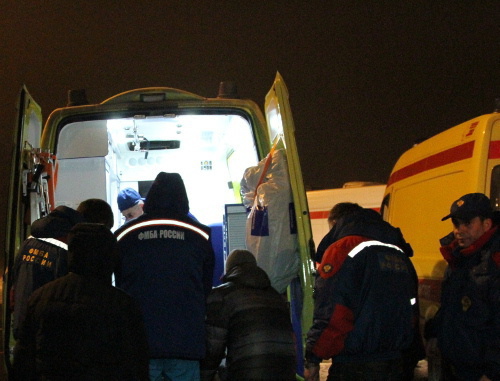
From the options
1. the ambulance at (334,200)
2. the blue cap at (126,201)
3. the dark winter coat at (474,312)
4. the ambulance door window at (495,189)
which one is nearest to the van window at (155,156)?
the blue cap at (126,201)

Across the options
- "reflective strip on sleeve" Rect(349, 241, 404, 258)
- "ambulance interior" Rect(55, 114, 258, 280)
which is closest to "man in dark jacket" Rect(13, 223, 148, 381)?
"reflective strip on sleeve" Rect(349, 241, 404, 258)

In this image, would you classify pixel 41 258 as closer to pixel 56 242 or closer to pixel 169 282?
pixel 56 242

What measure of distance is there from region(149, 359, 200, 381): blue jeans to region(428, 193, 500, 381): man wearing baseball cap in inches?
55.0

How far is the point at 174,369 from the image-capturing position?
3.16m

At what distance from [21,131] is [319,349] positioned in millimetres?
2189

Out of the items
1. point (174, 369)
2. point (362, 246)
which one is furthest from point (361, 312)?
point (174, 369)

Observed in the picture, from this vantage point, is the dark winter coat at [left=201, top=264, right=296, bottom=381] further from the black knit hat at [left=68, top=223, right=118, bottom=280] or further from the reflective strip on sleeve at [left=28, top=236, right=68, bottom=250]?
the reflective strip on sleeve at [left=28, top=236, right=68, bottom=250]

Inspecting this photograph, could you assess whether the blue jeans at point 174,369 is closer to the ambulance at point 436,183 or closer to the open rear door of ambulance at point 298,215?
the open rear door of ambulance at point 298,215

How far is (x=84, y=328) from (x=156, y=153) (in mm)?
4621

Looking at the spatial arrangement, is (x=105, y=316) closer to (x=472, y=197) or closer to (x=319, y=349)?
(x=319, y=349)

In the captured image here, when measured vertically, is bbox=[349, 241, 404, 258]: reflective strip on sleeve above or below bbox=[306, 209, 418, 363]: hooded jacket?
above

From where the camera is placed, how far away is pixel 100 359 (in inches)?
96.2

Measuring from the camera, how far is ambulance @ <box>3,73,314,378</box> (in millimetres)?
3855

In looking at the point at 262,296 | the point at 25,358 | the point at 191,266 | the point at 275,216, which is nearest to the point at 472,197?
the point at 275,216
